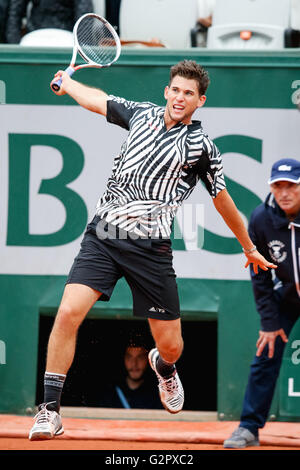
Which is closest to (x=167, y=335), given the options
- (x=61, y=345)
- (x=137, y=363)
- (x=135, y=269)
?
(x=135, y=269)

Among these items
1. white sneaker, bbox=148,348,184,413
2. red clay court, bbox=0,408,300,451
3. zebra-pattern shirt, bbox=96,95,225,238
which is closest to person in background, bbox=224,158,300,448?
red clay court, bbox=0,408,300,451

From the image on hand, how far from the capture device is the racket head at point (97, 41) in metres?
5.43

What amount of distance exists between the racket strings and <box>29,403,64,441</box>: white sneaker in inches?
87.9

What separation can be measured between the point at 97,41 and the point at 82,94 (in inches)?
27.8

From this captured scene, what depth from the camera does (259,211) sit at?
6.16 m

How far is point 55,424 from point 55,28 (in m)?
4.33

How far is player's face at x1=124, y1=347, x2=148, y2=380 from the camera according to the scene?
7719 mm

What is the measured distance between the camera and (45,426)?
15.0ft

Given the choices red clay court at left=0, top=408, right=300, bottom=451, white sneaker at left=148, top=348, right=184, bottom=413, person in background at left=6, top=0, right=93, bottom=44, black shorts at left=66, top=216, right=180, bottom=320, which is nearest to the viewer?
black shorts at left=66, top=216, right=180, bottom=320

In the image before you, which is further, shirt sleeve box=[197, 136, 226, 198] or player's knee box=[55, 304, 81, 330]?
shirt sleeve box=[197, 136, 226, 198]

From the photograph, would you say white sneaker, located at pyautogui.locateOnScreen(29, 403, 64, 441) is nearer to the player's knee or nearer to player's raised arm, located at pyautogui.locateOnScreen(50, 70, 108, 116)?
the player's knee

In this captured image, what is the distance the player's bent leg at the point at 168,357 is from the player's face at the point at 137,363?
2078 mm

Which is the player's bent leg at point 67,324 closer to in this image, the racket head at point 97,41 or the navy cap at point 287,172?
the racket head at point 97,41

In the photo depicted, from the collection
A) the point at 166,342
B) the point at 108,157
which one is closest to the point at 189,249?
the point at 108,157
